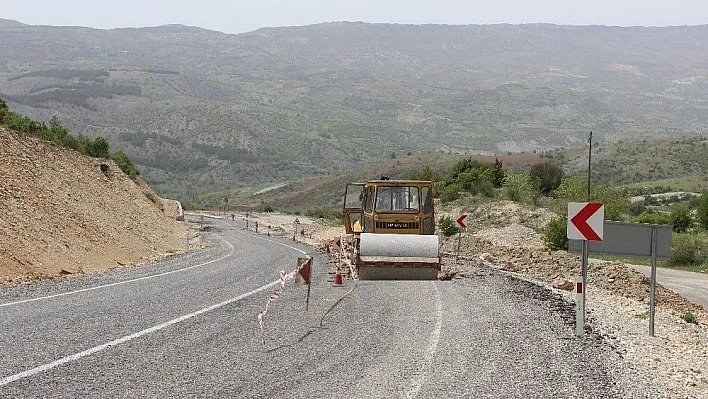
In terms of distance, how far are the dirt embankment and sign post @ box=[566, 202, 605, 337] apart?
14333mm

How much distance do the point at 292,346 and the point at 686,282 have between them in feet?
87.7

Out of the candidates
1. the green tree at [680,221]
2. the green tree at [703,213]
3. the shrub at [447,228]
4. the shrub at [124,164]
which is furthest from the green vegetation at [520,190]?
the shrub at [124,164]

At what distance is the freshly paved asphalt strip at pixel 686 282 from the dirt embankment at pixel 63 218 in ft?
66.6

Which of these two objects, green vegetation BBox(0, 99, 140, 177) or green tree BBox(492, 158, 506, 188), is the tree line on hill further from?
green vegetation BBox(0, 99, 140, 177)

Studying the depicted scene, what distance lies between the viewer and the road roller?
22094mm

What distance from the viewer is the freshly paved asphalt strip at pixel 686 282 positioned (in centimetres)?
2892

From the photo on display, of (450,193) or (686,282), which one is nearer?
(686,282)

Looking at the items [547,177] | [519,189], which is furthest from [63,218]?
[547,177]

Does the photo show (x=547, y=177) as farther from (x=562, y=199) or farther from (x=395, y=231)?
(x=395, y=231)

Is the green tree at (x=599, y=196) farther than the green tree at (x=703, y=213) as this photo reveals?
No

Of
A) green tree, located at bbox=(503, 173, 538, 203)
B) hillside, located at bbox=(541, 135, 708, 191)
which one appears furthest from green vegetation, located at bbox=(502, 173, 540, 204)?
hillside, located at bbox=(541, 135, 708, 191)

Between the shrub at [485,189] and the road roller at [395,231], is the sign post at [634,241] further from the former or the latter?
the shrub at [485,189]

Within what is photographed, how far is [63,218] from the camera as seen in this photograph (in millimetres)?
30062

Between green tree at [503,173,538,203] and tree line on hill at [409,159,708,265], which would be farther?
green tree at [503,173,538,203]
